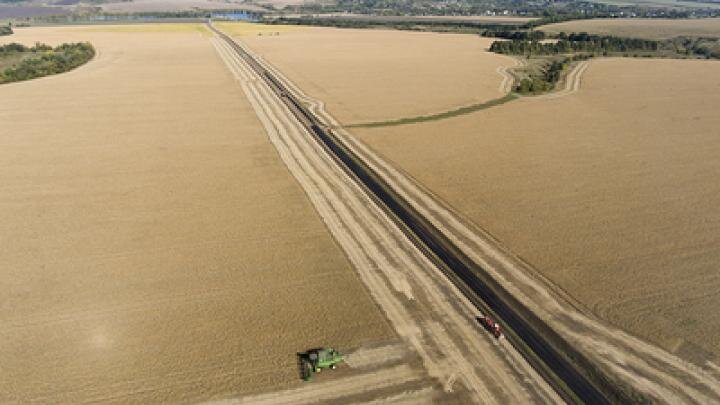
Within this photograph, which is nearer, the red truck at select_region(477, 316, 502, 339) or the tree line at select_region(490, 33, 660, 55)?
the red truck at select_region(477, 316, 502, 339)

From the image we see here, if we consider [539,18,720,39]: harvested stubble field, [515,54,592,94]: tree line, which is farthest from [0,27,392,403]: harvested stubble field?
[539,18,720,39]: harvested stubble field

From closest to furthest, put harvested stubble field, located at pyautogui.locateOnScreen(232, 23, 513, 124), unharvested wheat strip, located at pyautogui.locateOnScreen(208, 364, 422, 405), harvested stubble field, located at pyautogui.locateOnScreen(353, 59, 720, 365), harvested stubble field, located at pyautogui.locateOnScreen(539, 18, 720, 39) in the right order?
unharvested wheat strip, located at pyautogui.locateOnScreen(208, 364, 422, 405)
harvested stubble field, located at pyautogui.locateOnScreen(353, 59, 720, 365)
harvested stubble field, located at pyautogui.locateOnScreen(232, 23, 513, 124)
harvested stubble field, located at pyautogui.locateOnScreen(539, 18, 720, 39)

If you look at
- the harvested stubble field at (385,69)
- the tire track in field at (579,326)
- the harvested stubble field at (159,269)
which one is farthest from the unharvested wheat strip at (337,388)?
the harvested stubble field at (385,69)

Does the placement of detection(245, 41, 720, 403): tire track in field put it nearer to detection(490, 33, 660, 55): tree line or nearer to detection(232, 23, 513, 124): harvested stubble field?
detection(232, 23, 513, 124): harvested stubble field

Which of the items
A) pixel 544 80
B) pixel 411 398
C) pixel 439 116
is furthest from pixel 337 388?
pixel 544 80

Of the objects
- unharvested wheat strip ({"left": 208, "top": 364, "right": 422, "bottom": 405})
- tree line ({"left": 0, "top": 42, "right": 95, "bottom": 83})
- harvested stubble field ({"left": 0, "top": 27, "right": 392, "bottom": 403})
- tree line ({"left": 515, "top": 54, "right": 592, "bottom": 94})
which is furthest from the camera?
tree line ({"left": 0, "top": 42, "right": 95, "bottom": 83})

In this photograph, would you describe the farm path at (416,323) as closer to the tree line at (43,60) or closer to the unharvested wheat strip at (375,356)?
the unharvested wheat strip at (375,356)
